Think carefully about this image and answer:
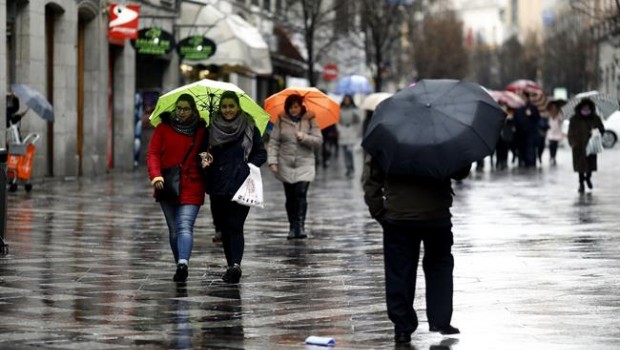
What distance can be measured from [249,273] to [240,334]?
13.6 feet

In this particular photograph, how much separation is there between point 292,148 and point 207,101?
4336 mm

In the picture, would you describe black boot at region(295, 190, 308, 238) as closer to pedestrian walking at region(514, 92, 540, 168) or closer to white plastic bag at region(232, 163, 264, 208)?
white plastic bag at region(232, 163, 264, 208)

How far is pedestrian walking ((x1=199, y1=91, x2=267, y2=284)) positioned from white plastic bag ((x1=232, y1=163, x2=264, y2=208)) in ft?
0.18

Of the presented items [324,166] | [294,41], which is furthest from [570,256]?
[294,41]

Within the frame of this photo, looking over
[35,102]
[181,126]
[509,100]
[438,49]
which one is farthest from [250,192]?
[438,49]

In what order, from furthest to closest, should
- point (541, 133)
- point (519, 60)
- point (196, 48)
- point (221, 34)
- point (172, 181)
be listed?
point (519, 60)
point (541, 133)
point (221, 34)
point (196, 48)
point (172, 181)

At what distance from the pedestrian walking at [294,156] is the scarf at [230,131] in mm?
4790

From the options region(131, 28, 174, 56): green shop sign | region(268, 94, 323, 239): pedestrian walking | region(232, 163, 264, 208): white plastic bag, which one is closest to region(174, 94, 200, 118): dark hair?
region(232, 163, 264, 208): white plastic bag

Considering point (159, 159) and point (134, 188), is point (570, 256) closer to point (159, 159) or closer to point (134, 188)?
point (159, 159)

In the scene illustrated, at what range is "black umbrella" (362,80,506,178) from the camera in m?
10.1

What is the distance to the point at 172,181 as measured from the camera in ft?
44.4

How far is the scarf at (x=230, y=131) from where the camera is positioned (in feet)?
45.0

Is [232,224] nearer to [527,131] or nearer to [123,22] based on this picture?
[123,22]

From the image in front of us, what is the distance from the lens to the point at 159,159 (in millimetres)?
13586
